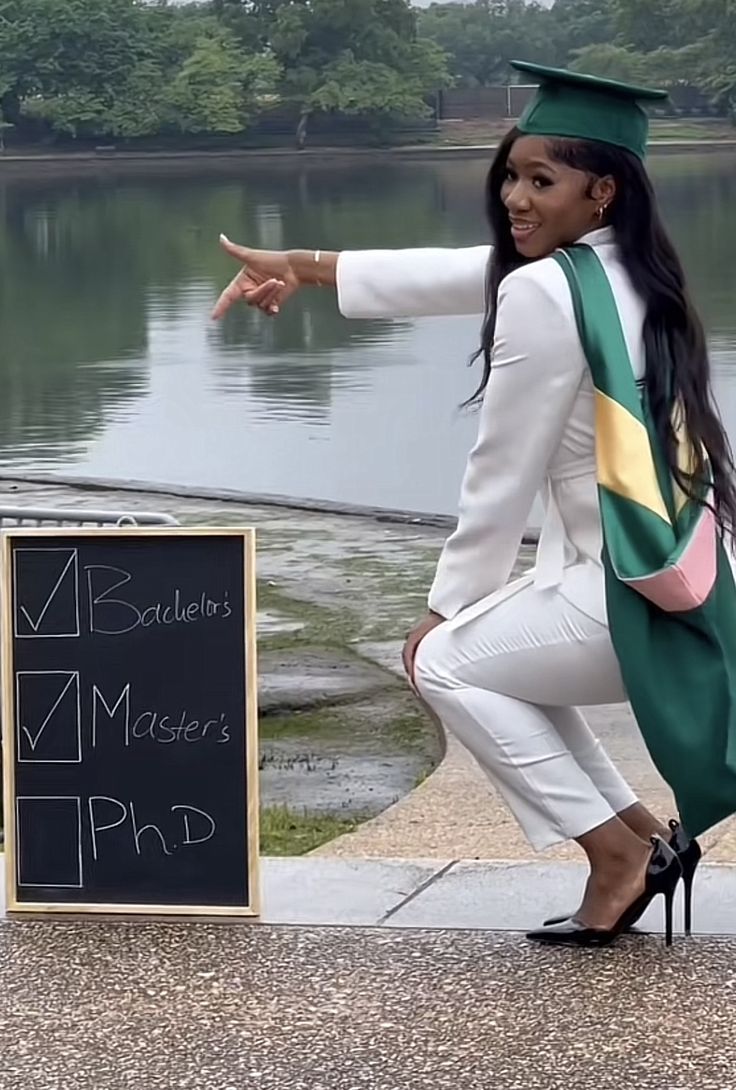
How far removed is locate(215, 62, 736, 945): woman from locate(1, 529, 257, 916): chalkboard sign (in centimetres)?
48

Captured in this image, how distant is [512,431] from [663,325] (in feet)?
1.14

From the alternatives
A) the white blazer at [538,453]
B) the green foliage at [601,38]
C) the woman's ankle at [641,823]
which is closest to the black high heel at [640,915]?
the woman's ankle at [641,823]

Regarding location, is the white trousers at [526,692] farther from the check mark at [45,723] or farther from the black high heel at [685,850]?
the check mark at [45,723]

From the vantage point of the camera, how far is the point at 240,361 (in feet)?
89.2

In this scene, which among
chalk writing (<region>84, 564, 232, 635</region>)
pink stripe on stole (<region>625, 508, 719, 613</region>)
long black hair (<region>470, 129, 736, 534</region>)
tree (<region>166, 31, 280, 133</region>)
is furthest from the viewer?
tree (<region>166, 31, 280, 133</region>)

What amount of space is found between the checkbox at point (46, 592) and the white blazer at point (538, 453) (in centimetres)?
80

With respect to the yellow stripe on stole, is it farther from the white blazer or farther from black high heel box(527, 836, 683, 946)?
black high heel box(527, 836, 683, 946)

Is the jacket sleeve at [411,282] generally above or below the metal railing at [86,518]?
above

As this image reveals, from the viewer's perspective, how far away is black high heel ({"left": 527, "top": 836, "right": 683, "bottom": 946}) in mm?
4145

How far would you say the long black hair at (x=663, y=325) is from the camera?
13.1 ft

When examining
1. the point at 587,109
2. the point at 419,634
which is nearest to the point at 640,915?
the point at 419,634

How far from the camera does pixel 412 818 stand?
5957 mm

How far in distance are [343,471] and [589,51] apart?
75.6 m

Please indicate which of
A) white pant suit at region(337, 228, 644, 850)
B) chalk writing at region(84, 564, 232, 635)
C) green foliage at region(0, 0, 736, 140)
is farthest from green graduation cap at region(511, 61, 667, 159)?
green foliage at region(0, 0, 736, 140)
